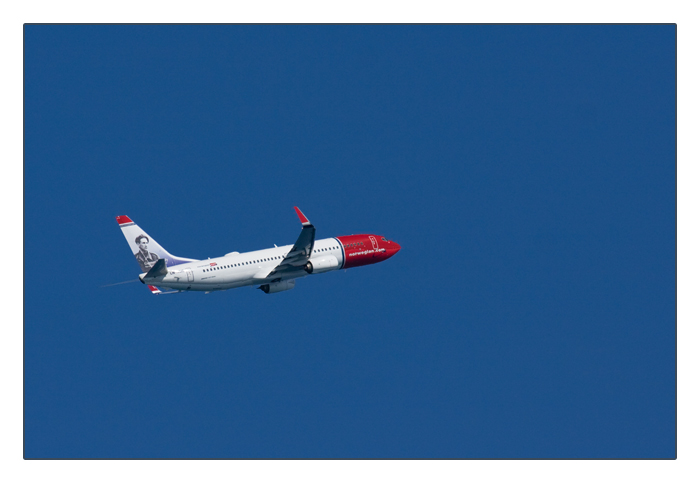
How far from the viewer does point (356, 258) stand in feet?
325

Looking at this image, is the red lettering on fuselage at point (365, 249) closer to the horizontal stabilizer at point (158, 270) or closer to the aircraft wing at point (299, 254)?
the aircraft wing at point (299, 254)

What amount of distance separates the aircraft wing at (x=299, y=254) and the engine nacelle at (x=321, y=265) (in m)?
0.48

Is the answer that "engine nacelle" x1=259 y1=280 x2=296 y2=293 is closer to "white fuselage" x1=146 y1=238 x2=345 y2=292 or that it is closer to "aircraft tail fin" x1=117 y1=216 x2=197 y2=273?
"white fuselage" x1=146 y1=238 x2=345 y2=292

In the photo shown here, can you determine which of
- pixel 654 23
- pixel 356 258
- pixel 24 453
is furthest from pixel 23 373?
pixel 654 23

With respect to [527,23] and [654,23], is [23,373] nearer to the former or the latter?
[527,23]

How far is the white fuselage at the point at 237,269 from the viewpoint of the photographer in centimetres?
9069

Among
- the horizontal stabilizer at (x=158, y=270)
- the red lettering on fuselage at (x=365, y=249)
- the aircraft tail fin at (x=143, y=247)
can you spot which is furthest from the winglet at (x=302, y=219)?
the horizontal stabilizer at (x=158, y=270)

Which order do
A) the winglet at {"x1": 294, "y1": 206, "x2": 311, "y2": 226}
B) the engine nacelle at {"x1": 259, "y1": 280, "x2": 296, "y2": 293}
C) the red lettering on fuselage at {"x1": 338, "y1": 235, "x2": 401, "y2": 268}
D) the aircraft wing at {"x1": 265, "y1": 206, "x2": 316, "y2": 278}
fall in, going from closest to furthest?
the winglet at {"x1": 294, "y1": 206, "x2": 311, "y2": 226} < the aircraft wing at {"x1": 265, "y1": 206, "x2": 316, "y2": 278} < the engine nacelle at {"x1": 259, "y1": 280, "x2": 296, "y2": 293} < the red lettering on fuselage at {"x1": 338, "y1": 235, "x2": 401, "y2": 268}

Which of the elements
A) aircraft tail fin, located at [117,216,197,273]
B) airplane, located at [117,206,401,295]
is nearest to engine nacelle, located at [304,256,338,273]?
airplane, located at [117,206,401,295]

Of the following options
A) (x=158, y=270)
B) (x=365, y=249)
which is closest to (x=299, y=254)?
(x=365, y=249)

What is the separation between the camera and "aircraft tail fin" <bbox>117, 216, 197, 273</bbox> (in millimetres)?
91500

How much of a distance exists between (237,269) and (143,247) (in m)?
6.68

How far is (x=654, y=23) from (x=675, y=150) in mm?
8441

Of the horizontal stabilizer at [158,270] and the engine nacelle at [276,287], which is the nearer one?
the horizontal stabilizer at [158,270]
